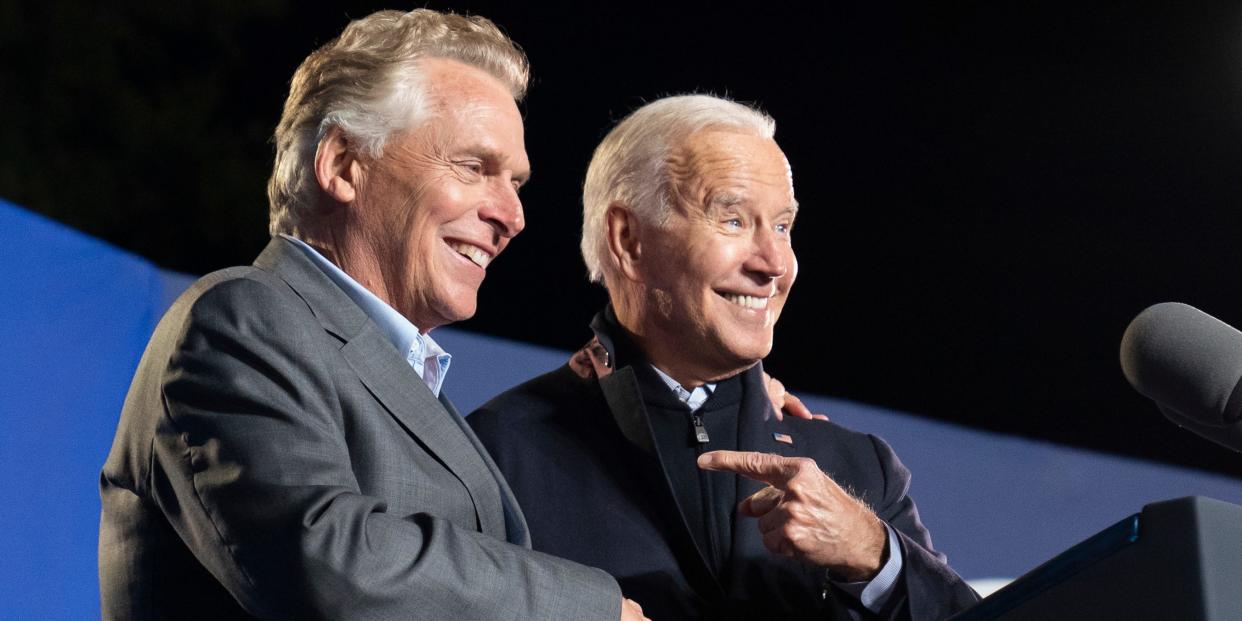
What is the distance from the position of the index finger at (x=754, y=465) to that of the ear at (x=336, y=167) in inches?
24.7

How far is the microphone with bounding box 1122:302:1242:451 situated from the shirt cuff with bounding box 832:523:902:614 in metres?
0.88

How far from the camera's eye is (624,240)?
272 centimetres

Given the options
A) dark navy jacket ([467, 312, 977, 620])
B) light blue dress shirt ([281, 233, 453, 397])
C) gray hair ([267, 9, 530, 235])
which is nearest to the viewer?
light blue dress shirt ([281, 233, 453, 397])

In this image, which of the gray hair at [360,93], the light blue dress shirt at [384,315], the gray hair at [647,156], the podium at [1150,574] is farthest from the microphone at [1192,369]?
the gray hair at [647,156]

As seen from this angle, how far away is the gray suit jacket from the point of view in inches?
60.7

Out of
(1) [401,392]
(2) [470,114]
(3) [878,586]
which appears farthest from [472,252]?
(3) [878,586]

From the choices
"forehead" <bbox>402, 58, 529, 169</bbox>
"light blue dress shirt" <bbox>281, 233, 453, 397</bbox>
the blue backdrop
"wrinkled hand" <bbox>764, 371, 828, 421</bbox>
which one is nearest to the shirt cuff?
"wrinkled hand" <bbox>764, 371, 828, 421</bbox>

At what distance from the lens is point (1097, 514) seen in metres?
3.52

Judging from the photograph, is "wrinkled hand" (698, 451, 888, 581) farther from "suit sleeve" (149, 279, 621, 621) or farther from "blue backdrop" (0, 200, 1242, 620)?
"blue backdrop" (0, 200, 1242, 620)

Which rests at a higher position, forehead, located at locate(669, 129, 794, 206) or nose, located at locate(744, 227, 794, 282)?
forehead, located at locate(669, 129, 794, 206)

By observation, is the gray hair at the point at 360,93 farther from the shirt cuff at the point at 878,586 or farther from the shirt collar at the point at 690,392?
the shirt cuff at the point at 878,586

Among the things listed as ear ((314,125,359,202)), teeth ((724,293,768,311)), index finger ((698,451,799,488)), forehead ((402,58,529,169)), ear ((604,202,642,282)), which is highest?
forehead ((402,58,529,169))

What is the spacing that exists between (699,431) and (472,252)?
1.82ft

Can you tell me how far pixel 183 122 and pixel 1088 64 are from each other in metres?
3.98
